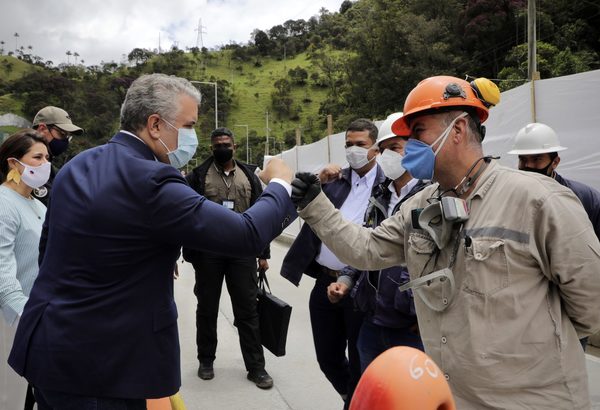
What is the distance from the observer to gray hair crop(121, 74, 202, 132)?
6.12 feet

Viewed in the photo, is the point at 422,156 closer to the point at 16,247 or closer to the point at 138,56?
the point at 16,247

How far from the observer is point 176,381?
179cm

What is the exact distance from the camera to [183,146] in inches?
80.4

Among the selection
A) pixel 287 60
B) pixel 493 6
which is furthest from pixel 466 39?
pixel 287 60

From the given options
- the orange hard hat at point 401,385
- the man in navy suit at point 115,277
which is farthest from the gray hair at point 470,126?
the orange hard hat at point 401,385

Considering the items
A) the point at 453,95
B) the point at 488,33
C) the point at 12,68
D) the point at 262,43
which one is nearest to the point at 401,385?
the point at 453,95

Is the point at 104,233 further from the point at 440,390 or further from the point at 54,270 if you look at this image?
the point at 440,390

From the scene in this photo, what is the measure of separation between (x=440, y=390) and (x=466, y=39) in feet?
123

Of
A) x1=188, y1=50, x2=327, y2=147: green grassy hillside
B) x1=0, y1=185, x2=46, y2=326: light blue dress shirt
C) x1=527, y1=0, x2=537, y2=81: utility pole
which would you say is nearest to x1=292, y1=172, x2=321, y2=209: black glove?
x1=0, y1=185, x2=46, y2=326: light blue dress shirt

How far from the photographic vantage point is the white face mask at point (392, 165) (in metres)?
2.95

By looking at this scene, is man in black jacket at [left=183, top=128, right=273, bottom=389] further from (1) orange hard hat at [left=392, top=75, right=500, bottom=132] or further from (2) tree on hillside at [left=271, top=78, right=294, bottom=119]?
(2) tree on hillside at [left=271, top=78, right=294, bottom=119]

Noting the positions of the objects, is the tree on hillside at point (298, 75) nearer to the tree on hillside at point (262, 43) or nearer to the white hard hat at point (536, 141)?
the tree on hillside at point (262, 43)

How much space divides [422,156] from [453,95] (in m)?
0.24

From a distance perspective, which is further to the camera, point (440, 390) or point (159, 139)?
point (159, 139)
